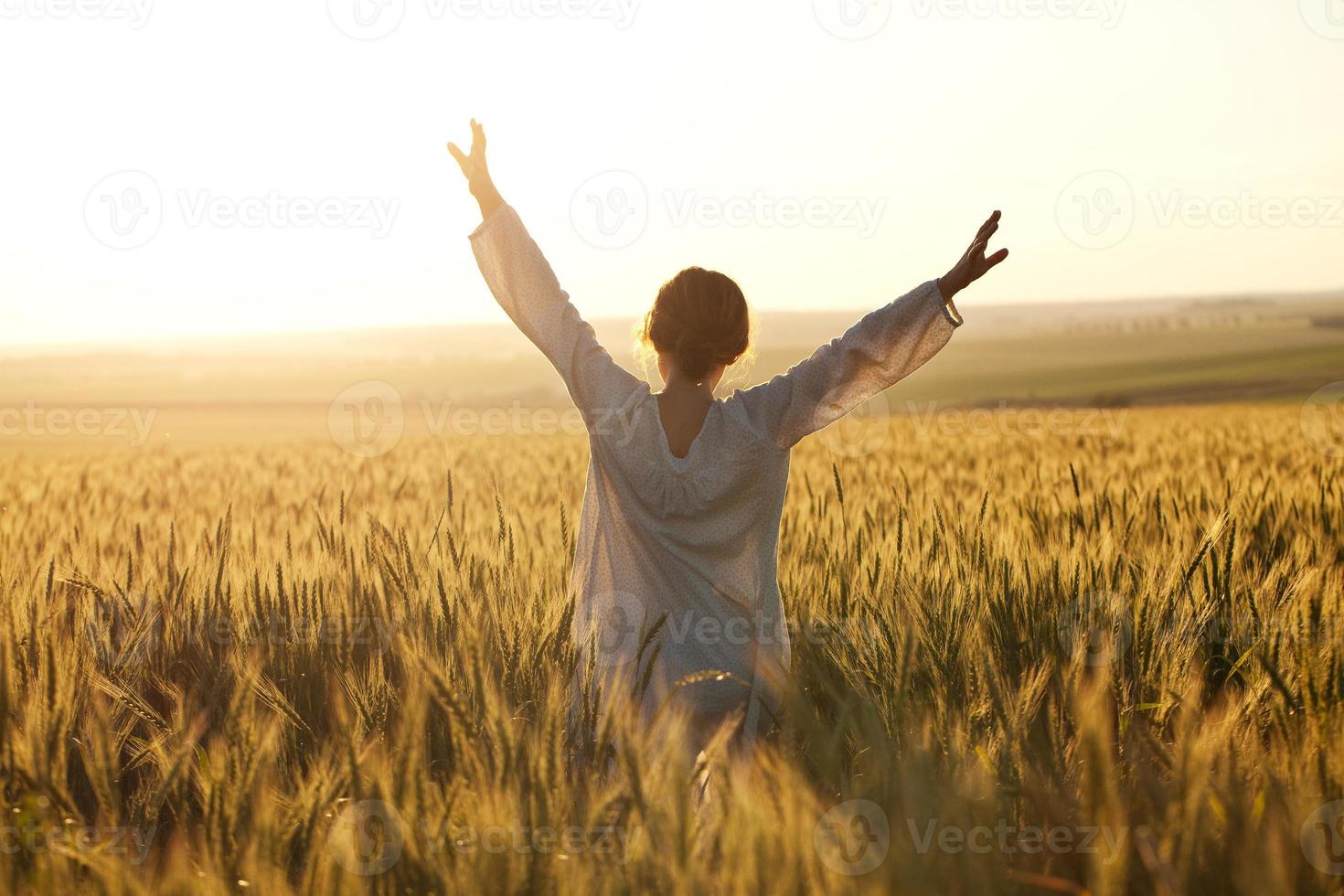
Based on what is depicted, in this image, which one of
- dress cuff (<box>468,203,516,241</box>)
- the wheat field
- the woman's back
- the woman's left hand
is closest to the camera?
the wheat field

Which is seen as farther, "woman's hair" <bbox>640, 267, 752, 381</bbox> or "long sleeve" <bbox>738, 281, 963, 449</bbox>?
"woman's hair" <bbox>640, 267, 752, 381</bbox>

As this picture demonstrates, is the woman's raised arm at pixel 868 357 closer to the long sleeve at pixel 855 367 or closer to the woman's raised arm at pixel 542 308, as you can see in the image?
the long sleeve at pixel 855 367

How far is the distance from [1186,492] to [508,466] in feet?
15.9

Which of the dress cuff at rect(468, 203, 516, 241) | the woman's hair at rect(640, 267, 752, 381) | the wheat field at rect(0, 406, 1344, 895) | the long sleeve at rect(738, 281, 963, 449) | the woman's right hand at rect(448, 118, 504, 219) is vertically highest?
the woman's right hand at rect(448, 118, 504, 219)

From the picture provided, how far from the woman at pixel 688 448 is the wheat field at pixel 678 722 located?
20cm

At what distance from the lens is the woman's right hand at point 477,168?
284 cm

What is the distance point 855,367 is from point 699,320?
40 cm

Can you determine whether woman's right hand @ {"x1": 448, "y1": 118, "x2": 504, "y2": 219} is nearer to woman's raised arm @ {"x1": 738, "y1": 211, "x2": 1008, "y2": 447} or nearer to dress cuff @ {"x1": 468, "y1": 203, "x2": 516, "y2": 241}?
dress cuff @ {"x1": 468, "y1": 203, "x2": 516, "y2": 241}

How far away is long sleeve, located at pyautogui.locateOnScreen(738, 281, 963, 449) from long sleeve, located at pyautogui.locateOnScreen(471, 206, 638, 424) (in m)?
0.34

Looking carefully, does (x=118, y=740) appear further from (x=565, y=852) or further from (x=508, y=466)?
(x=508, y=466)

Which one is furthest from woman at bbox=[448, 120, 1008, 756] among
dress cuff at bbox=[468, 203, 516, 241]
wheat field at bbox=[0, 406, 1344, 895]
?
wheat field at bbox=[0, 406, 1344, 895]

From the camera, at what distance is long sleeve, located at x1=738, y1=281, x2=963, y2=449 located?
2613 mm

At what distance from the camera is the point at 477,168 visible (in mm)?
2873

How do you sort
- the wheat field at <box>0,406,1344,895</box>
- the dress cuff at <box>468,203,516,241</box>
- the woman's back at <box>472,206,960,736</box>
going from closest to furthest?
the wheat field at <box>0,406,1344,895</box>
the woman's back at <box>472,206,960,736</box>
the dress cuff at <box>468,203,516,241</box>
